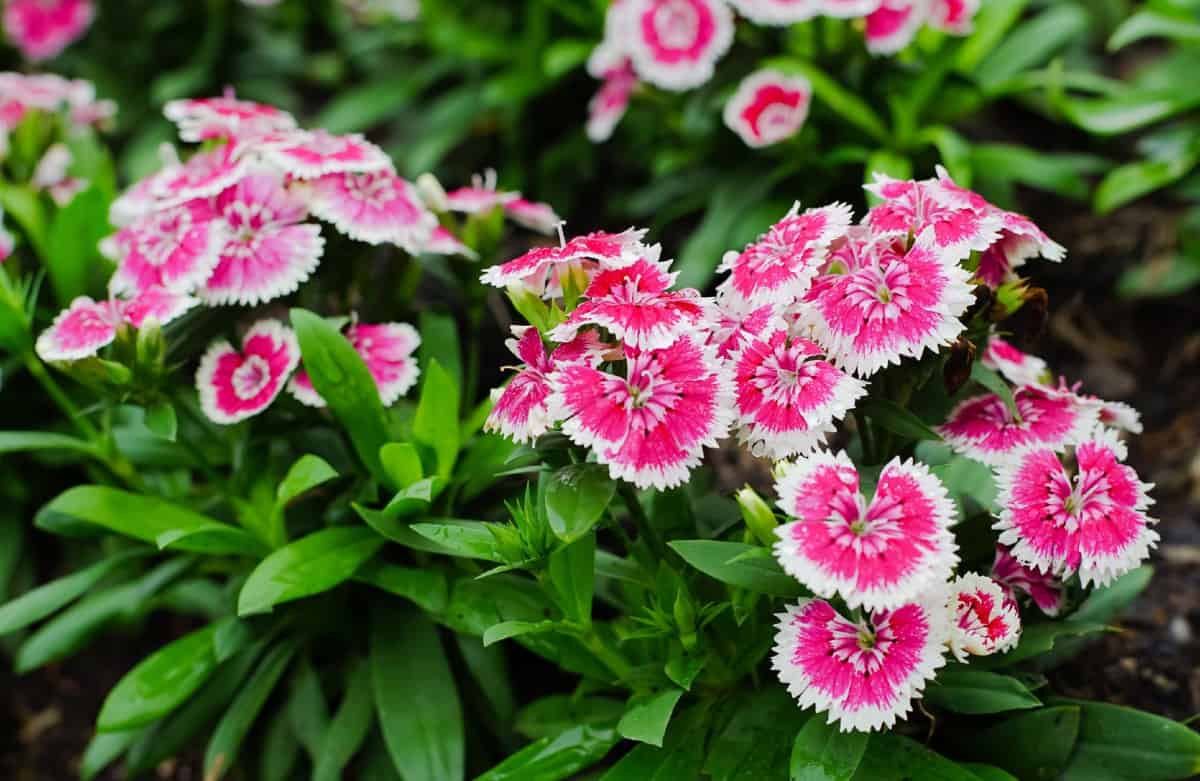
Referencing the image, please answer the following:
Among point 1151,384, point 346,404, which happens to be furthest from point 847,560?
point 1151,384

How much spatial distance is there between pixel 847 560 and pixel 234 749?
110 centimetres

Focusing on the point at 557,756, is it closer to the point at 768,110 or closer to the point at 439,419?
the point at 439,419

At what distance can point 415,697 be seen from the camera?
5.82 ft

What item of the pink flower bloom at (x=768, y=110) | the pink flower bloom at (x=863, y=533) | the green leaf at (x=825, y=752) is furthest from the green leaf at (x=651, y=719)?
the pink flower bloom at (x=768, y=110)

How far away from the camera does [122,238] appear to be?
1.88 metres

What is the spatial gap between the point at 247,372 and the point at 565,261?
624 mm

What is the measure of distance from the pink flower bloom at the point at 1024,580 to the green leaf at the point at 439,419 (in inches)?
30.5

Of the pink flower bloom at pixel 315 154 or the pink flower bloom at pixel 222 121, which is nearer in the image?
the pink flower bloom at pixel 315 154

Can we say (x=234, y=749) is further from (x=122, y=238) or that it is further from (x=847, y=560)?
(x=847, y=560)

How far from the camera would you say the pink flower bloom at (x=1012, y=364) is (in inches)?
61.6

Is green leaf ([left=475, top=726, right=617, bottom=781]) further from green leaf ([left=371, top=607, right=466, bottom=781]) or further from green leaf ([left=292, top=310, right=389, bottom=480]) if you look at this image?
green leaf ([left=292, top=310, right=389, bottom=480])

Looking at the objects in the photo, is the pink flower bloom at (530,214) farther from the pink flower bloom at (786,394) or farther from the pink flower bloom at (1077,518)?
the pink flower bloom at (1077,518)

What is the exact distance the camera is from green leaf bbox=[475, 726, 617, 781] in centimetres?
156

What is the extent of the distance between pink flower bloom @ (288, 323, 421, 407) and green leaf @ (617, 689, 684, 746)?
612 mm
